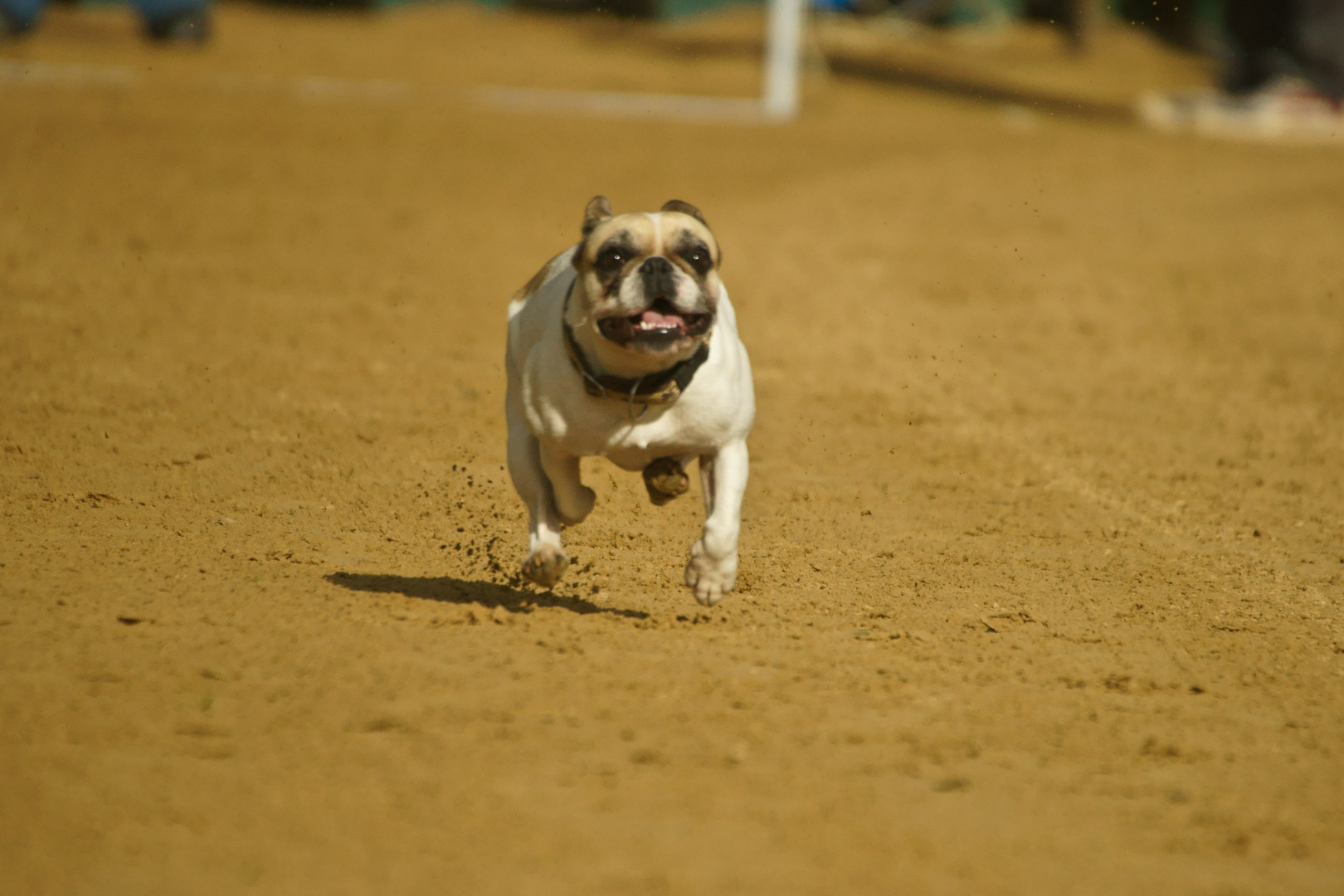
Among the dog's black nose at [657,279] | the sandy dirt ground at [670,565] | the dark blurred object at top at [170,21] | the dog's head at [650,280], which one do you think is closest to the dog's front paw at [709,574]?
the sandy dirt ground at [670,565]

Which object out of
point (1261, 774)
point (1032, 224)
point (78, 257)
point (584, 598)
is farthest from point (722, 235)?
point (1261, 774)

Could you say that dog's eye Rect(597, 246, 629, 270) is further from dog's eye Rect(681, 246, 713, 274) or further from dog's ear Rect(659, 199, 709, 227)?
dog's ear Rect(659, 199, 709, 227)

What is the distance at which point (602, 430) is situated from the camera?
193 inches

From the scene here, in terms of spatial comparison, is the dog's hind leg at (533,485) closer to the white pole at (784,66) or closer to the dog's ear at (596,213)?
the dog's ear at (596,213)

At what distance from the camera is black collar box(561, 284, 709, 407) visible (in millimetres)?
4762

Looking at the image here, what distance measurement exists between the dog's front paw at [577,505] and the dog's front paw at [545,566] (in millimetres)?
195

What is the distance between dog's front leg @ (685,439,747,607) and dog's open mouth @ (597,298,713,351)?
1.74ft

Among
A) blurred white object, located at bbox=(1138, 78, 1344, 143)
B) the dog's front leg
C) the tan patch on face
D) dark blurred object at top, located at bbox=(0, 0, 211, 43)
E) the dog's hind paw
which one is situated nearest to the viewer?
the tan patch on face

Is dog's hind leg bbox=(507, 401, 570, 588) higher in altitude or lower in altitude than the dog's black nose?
lower

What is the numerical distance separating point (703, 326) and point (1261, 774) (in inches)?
81.8

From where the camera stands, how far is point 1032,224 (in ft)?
48.1

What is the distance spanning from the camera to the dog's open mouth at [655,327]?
4.61m

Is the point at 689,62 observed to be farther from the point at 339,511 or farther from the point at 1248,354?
the point at 339,511

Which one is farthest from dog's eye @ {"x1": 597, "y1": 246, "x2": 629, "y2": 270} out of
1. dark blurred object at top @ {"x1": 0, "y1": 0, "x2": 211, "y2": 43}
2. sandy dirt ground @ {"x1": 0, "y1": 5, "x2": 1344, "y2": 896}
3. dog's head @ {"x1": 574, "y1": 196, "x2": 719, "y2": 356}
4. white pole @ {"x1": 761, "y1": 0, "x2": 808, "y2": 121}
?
dark blurred object at top @ {"x1": 0, "y1": 0, "x2": 211, "y2": 43}
